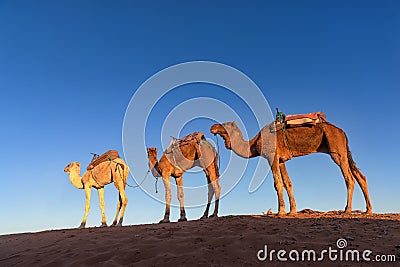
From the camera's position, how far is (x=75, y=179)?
18.4m

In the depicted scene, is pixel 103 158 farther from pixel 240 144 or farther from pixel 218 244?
pixel 218 244

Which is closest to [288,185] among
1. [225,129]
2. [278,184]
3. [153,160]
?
[278,184]

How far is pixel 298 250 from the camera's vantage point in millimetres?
5871

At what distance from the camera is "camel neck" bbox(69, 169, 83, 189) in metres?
18.3

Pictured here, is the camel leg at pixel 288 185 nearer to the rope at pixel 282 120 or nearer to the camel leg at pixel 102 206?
the rope at pixel 282 120

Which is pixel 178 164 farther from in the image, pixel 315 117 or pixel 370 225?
pixel 370 225

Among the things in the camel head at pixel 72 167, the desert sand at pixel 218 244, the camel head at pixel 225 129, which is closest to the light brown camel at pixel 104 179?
the camel head at pixel 72 167

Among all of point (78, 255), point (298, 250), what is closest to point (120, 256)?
point (78, 255)

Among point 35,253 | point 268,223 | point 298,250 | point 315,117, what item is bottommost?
point 35,253

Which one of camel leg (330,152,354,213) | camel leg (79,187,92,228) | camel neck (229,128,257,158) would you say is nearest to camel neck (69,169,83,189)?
camel leg (79,187,92,228)

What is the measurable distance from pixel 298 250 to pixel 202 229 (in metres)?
2.51

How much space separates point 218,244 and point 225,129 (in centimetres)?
696

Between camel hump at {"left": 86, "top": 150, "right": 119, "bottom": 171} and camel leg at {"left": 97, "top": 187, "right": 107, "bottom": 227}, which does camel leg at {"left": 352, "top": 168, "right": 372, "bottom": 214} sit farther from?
camel hump at {"left": 86, "top": 150, "right": 119, "bottom": 171}

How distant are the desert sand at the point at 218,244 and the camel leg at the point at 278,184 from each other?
229 cm
